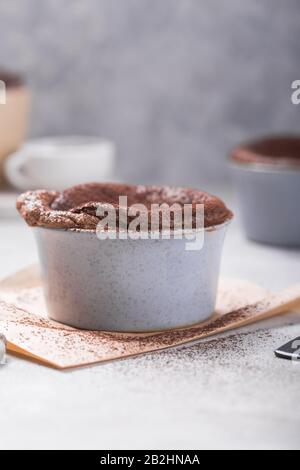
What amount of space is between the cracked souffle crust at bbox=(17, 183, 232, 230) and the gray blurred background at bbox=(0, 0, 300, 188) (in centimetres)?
85

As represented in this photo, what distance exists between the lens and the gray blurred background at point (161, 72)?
6.43ft

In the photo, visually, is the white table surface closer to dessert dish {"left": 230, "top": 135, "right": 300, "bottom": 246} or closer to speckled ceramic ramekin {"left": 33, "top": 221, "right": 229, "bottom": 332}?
speckled ceramic ramekin {"left": 33, "top": 221, "right": 229, "bottom": 332}

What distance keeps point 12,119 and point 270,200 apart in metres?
0.57

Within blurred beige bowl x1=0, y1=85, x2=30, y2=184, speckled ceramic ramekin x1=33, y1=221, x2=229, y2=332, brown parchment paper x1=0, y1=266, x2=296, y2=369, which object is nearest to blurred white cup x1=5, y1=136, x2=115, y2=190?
blurred beige bowl x1=0, y1=85, x2=30, y2=184

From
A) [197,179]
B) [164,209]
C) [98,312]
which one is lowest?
[197,179]

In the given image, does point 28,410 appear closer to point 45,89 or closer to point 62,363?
point 62,363

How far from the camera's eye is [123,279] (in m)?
1.04

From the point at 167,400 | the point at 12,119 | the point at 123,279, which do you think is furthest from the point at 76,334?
the point at 12,119

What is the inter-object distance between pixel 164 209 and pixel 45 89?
1025 millimetres

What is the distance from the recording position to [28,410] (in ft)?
2.73

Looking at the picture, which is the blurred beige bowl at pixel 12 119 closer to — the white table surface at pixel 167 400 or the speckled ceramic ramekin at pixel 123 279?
the speckled ceramic ramekin at pixel 123 279

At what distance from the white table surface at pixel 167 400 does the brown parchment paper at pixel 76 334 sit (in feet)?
0.04

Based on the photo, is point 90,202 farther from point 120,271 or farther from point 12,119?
point 12,119
